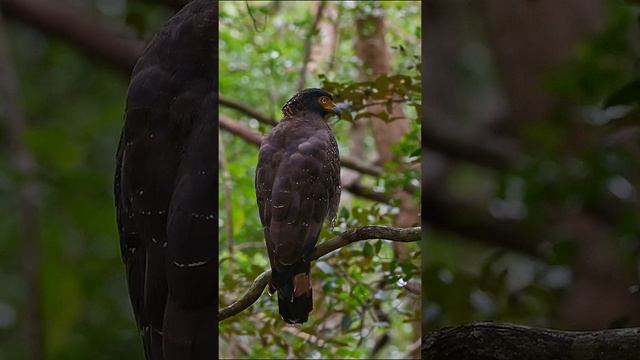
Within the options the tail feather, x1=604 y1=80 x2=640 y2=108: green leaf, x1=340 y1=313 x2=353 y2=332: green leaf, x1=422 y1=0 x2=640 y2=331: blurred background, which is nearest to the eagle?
the tail feather

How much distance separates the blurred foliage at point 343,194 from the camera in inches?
69.8

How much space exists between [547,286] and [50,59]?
2.92ft

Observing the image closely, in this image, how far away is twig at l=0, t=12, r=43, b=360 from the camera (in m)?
1.45

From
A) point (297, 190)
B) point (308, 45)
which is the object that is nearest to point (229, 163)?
point (297, 190)

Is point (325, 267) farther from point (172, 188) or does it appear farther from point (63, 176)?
point (63, 176)

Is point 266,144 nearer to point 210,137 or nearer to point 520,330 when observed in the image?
point 210,137

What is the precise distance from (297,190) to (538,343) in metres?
0.49

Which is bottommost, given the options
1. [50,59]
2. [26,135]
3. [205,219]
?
[205,219]

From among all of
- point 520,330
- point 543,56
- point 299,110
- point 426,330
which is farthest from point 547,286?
point 299,110

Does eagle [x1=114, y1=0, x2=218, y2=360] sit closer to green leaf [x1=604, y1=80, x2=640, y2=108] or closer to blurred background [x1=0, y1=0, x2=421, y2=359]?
blurred background [x1=0, y1=0, x2=421, y2=359]

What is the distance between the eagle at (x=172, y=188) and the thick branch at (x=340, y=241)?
9cm

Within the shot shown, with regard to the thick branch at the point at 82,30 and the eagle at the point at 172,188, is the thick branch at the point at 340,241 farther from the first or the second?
the thick branch at the point at 82,30

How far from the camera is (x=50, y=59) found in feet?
4.92

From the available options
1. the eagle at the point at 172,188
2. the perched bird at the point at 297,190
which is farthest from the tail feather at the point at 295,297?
the eagle at the point at 172,188
